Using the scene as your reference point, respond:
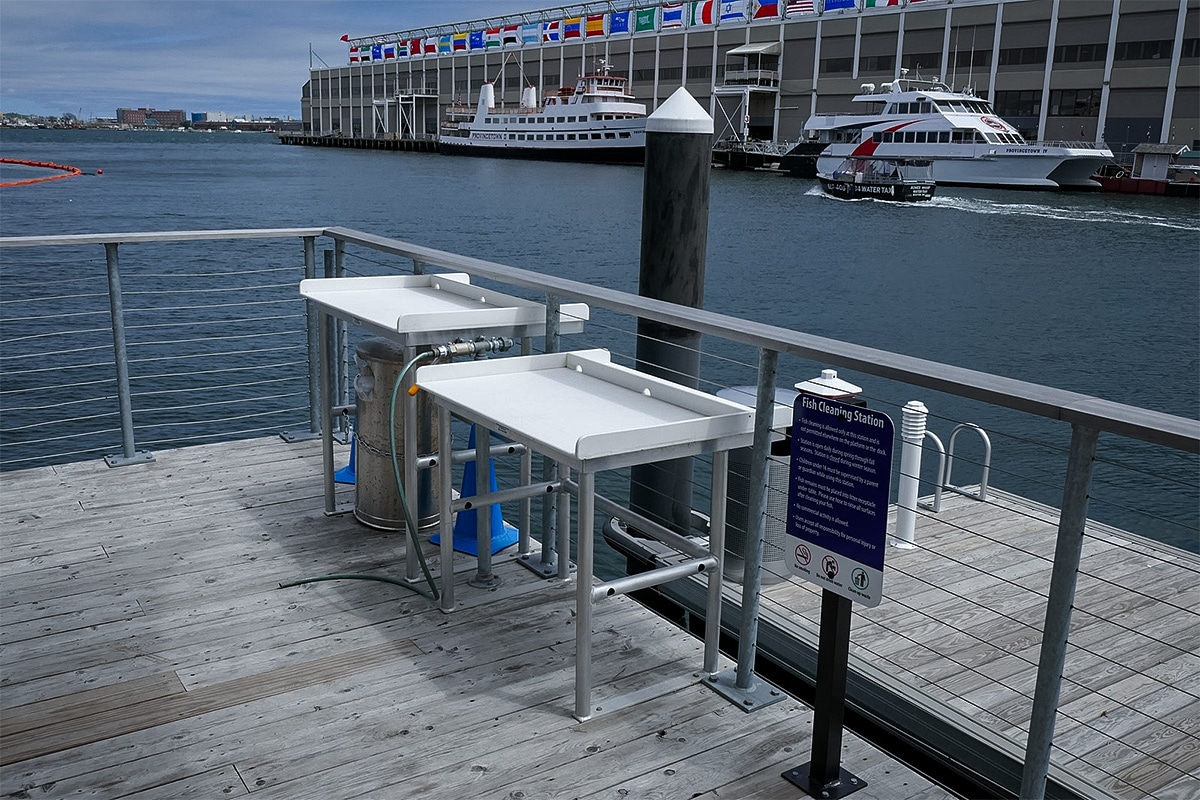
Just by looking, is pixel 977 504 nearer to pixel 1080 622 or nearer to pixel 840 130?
pixel 1080 622

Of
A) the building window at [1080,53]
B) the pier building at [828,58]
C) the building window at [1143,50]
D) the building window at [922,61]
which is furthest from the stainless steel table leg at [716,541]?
the building window at [922,61]

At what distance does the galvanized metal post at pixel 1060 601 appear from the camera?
2182mm

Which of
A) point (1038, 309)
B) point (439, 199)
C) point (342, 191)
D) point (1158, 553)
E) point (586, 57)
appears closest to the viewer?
point (1158, 553)

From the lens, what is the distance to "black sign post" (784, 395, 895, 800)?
2.43 meters

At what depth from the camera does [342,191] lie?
1855 inches

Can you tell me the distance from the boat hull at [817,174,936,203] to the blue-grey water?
107 cm

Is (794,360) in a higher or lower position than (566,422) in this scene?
lower

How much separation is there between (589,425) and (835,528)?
785mm

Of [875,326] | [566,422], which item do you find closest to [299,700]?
[566,422]

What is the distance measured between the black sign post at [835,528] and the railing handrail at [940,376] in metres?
0.16

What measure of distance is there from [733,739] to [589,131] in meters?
68.4

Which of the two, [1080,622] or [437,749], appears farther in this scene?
[1080,622]

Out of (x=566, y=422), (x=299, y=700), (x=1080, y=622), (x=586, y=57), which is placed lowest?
(x=1080, y=622)

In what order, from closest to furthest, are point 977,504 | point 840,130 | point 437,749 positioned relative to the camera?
point 437,749
point 977,504
point 840,130
